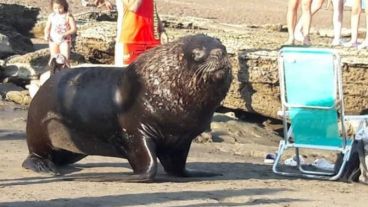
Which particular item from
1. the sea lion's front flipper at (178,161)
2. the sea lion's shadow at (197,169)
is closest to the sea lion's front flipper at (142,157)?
the sea lion's shadow at (197,169)

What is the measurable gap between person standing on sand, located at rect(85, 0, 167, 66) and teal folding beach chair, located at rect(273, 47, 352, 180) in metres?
2.08

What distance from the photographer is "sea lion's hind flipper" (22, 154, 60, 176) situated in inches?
391

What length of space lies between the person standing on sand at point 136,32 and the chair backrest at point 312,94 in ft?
6.79

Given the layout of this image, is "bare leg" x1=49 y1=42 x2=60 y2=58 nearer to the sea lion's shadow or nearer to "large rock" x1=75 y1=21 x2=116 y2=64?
"large rock" x1=75 y1=21 x2=116 y2=64

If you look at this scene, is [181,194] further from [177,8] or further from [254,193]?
[177,8]

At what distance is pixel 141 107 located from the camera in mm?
9586

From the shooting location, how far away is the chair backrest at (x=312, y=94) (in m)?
10.5

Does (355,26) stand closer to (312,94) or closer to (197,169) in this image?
(312,94)

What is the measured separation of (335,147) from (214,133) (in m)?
3.04

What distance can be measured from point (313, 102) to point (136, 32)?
2598 mm

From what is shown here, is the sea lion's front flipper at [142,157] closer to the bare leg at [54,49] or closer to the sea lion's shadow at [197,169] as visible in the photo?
the sea lion's shadow at [197,169]

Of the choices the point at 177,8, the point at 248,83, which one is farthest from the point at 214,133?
the point at 177,8

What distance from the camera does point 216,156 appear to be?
11883 millimetres

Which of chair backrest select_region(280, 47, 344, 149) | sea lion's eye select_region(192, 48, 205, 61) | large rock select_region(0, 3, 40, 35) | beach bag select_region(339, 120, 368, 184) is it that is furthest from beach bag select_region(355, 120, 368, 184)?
large rock select_region(0, 3, 40, 35)
